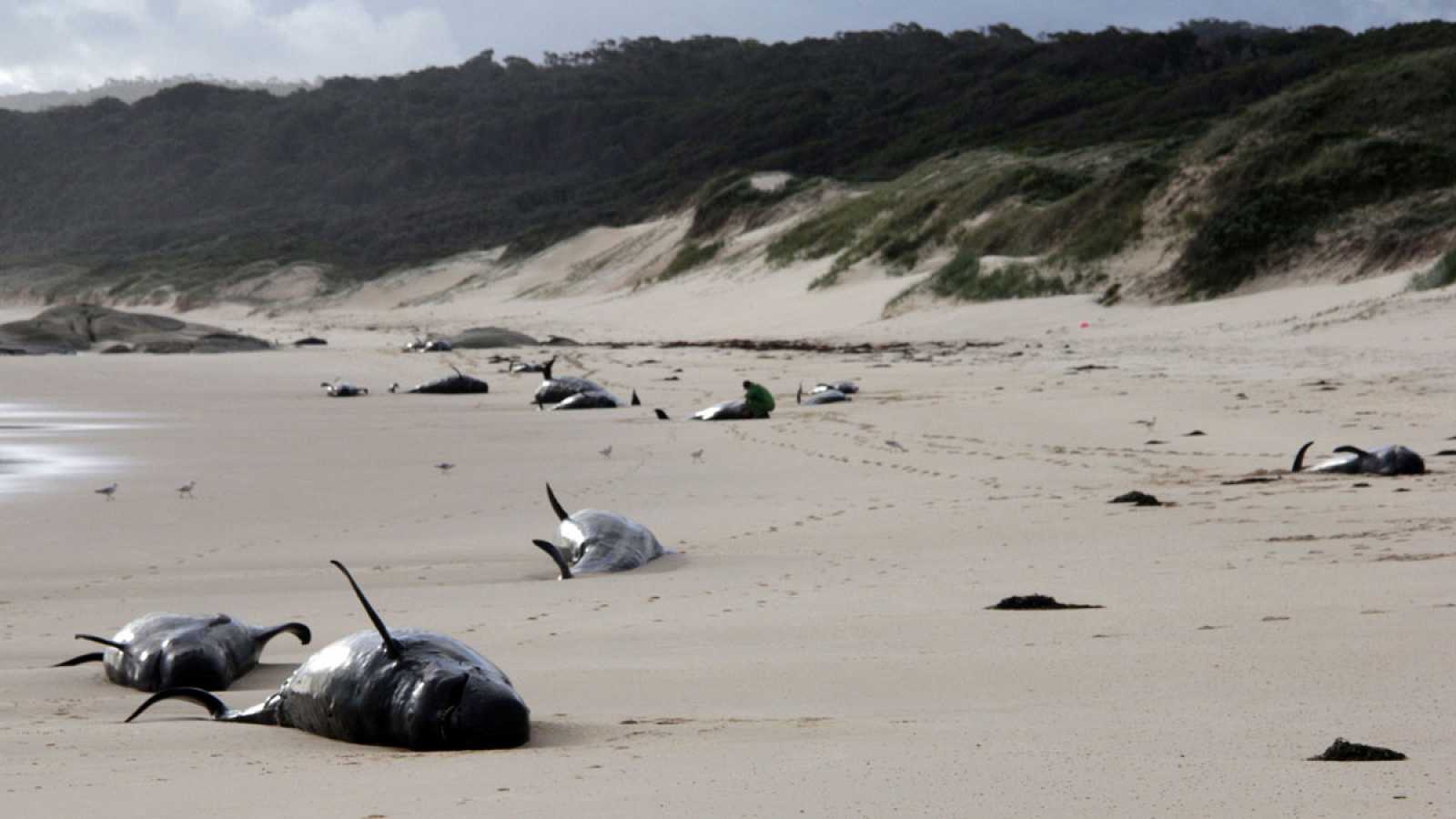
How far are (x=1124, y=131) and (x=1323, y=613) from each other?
157 ft

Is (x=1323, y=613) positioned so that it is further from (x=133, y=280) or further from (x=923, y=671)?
(x=133, y=280)

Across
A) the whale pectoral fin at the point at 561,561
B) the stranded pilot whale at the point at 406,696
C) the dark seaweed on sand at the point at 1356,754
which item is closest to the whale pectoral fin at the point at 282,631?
the stranded pilot whale at the point at 406,696

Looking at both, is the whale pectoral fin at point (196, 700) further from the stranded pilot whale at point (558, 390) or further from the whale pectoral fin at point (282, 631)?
the stranded pilot whale at point (558, 390)

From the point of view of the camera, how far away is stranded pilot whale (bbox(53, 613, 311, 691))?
16.4ft

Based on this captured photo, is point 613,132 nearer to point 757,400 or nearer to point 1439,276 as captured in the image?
point 1439,276

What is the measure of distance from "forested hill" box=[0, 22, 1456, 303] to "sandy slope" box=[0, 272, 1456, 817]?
14989 millimetres

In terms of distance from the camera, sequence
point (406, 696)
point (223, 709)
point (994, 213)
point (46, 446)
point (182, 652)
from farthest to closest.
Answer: point (994, 213)
point (46, 446)
point (182, 652)
point (223, 709)
point (406, 696)

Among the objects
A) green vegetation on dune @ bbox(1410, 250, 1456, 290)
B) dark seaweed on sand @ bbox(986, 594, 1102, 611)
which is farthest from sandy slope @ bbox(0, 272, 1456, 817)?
green vegetation on dune @ bbox(1410, 250, 1456, 290)

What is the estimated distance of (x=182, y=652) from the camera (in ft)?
16.5

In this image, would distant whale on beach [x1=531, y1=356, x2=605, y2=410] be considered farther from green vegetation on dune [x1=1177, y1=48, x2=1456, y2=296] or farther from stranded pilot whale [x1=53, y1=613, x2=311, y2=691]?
green vegetation on dune [x1=1177, y1=48, x2=1456, y2=296]

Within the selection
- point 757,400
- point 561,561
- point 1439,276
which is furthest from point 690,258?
point 561,561

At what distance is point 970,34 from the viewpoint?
12738 cm

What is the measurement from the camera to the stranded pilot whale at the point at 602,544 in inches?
297

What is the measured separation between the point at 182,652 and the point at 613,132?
10327 centimetres
